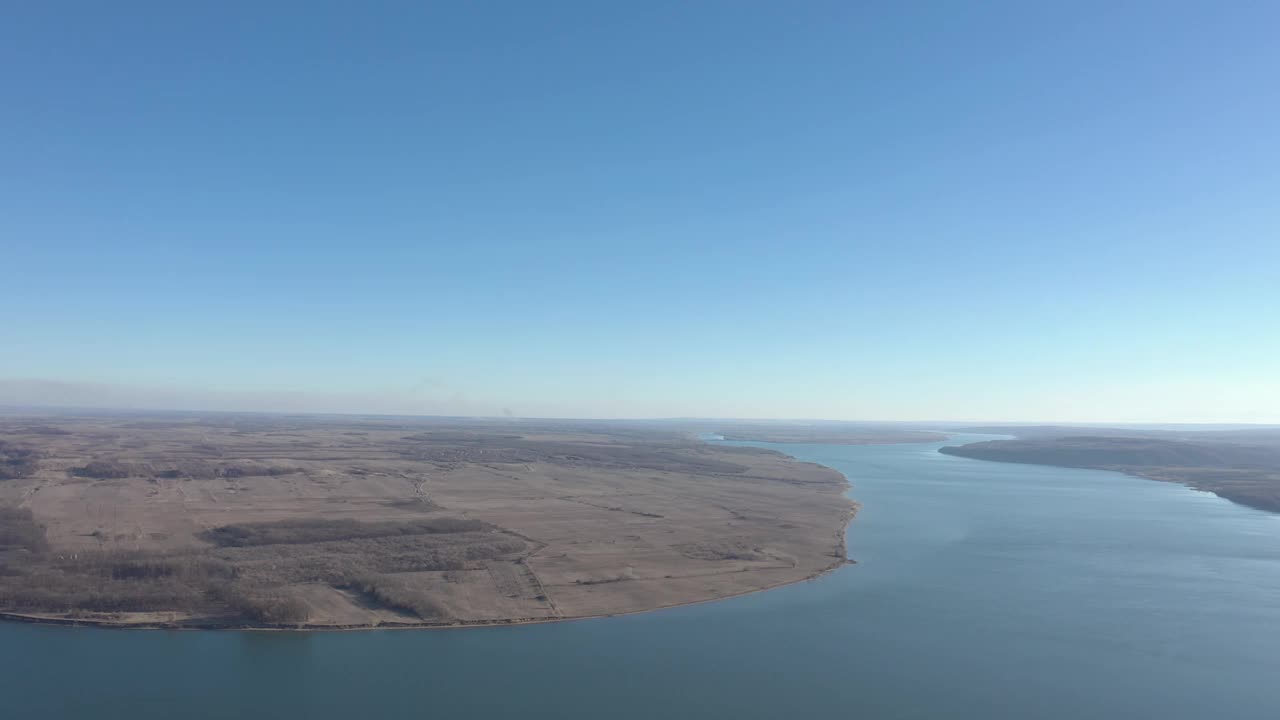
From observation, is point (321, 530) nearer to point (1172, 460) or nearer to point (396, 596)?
point (396, 596)

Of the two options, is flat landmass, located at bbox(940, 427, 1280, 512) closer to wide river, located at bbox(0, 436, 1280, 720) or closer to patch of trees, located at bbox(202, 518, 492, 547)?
wide river, located at bbox(0, 436, 1280, 720)

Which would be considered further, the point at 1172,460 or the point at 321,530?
the point at 1172,460

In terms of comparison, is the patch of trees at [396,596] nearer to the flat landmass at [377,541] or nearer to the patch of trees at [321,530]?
the flat landmass at [377,541]

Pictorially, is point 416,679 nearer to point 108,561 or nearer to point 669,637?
point 669,637

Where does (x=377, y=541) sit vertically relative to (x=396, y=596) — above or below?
above

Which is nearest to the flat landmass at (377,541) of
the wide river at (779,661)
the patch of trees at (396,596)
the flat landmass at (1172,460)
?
the patch of trees at (396,596)

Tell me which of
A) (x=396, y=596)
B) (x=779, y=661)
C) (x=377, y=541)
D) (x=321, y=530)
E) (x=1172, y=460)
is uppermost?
(x=1172, y=460)

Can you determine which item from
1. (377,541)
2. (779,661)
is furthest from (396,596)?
(779,661)
